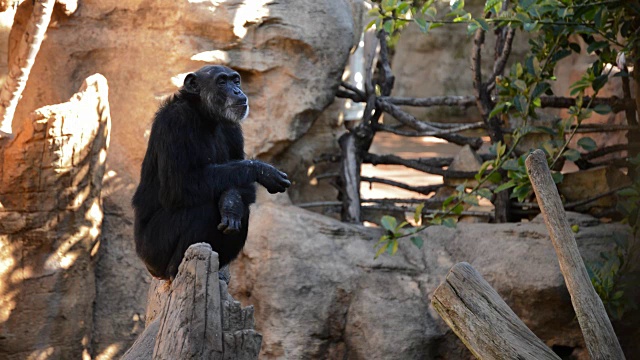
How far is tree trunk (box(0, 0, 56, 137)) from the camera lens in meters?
5.65

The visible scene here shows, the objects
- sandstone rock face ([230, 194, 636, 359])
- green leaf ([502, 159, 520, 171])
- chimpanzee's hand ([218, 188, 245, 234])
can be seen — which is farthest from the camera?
sandstone rock face ([230, 194, 636, 359])

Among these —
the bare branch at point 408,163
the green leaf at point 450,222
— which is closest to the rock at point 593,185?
the bare branch at point 408,163

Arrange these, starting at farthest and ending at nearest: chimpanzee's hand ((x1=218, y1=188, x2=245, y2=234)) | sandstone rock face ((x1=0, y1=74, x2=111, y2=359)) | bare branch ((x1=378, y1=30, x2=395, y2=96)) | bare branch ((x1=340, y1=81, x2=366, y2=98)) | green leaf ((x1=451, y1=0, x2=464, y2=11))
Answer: bare branch ((x1=378, y1=30, x2=395, y2=96)) → bare branch ((x1=340, y1=81, x2=366, y2=98)) → sandstone rock face ((x1=0, y1=74, x2=111, y2=359)) → green leaf ((x1=451, y1=0, x2=464, y2=11)) → chimpanzee's hand ((x1=218, y1=188, x2=245, y2=234))

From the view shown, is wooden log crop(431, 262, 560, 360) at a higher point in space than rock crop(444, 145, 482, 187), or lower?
lower

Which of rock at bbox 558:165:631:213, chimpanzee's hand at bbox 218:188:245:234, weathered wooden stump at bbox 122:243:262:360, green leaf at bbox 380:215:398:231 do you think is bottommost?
weathered wooden stump at bbox 122:243:262:360

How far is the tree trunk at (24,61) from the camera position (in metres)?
5.65

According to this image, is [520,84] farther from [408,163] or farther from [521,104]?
[408,163]

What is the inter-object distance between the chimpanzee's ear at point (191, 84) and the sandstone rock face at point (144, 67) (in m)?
1.62

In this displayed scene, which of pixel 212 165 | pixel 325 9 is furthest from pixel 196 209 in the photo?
pixel 325 9

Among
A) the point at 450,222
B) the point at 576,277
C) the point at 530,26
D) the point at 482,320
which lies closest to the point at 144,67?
the point at 450,222

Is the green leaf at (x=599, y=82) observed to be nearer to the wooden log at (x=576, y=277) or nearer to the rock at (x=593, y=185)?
the rock at (x=593, y=185)

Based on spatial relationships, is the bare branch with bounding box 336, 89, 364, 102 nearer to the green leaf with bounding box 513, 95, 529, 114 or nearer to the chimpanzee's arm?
the green leaf with bounding box 513, 95, 529, 114

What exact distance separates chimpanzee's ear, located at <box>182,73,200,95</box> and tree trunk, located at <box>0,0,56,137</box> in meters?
1.42

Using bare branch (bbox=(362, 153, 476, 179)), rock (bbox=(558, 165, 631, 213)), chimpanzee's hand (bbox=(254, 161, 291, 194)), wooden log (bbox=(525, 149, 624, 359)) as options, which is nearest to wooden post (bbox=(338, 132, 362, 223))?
bare branch (bbox=(362, 153, 476, 179))
